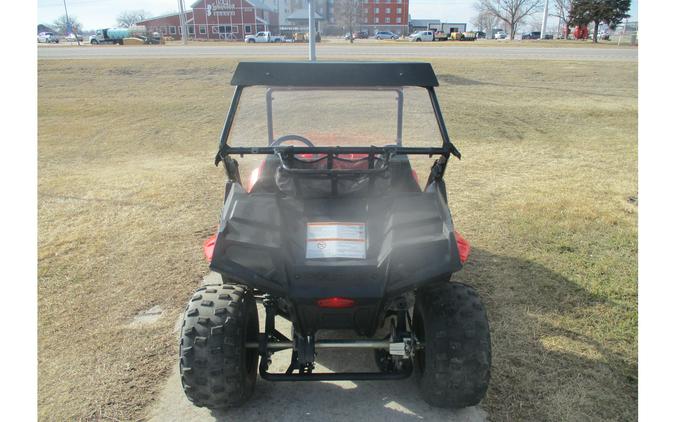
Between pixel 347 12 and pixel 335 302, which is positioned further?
pixel 347 12

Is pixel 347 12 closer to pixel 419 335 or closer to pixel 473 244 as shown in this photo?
pixel 473 244

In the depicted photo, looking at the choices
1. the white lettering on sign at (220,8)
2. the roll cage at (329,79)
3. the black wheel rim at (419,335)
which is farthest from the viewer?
the white lettering on sign at (220,8)

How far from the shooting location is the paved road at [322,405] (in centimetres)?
247

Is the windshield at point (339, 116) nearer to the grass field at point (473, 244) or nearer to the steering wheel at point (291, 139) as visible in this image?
the steering wheel at point (291, 139)

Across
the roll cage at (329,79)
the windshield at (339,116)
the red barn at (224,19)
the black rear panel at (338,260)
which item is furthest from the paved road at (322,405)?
the red barn at (224,19)

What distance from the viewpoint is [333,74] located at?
9.20 feet

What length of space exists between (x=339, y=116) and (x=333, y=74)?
764 millimetres

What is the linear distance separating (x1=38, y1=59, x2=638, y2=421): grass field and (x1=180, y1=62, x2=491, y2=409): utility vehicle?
58 cm

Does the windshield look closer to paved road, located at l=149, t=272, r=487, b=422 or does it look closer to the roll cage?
the roll cage

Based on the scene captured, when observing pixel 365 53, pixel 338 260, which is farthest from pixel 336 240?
pixel 365 53

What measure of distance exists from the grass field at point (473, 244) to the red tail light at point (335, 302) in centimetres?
103

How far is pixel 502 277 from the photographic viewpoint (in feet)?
12.9

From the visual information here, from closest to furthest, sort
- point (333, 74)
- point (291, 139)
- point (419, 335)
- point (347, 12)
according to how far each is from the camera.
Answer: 1. point (419, 335)
2. point (333, 74)
3. point (291, 139)
4. point (347, 12)

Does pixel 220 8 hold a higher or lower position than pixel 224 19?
higher
